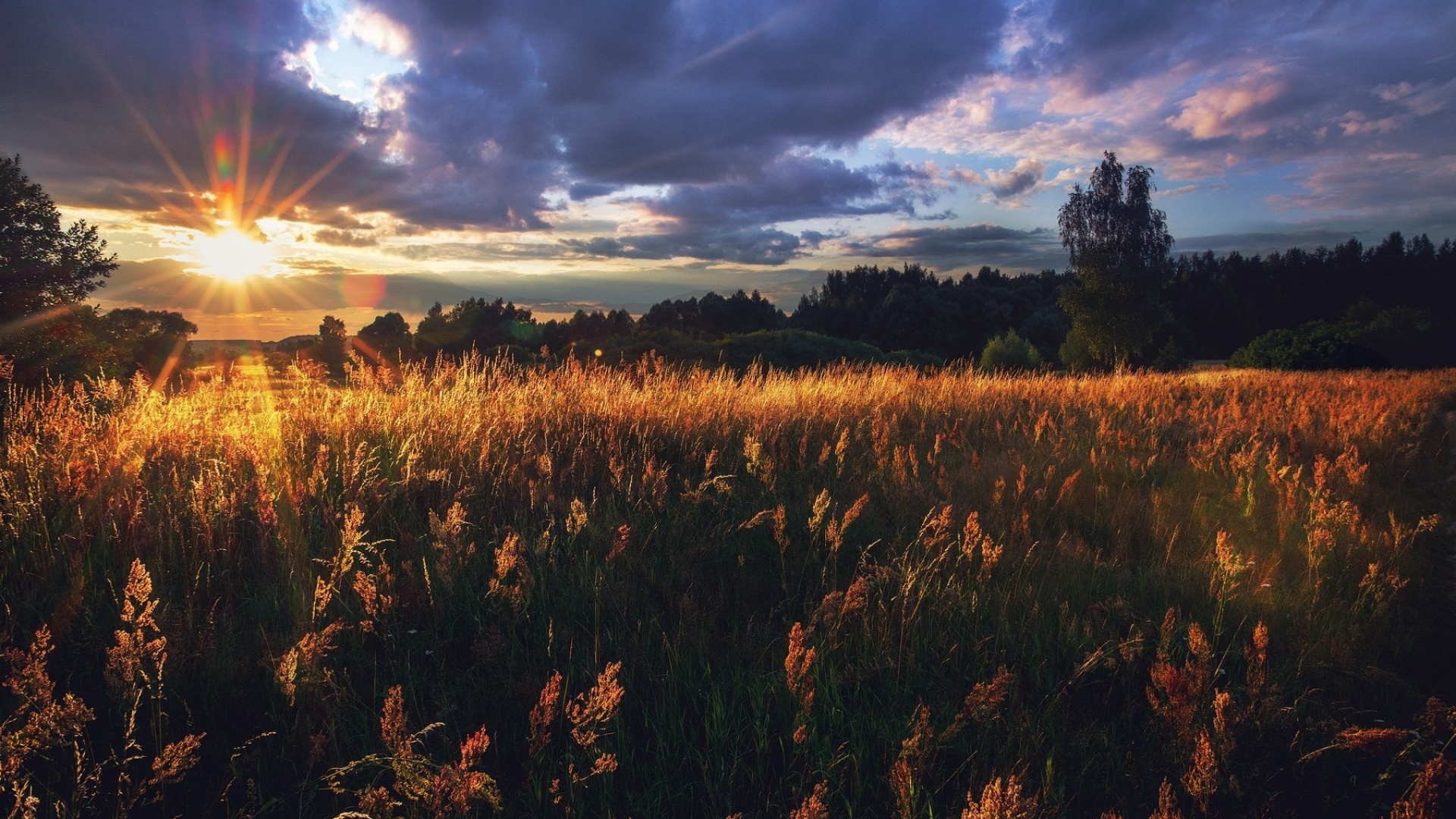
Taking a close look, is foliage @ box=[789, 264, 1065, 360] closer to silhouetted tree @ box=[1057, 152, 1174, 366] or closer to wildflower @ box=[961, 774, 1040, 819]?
silhouetted tree @ box=[1057, 152, 1174, 366]

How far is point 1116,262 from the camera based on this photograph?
1400 inches

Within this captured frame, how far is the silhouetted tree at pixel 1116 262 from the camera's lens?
1379 inches

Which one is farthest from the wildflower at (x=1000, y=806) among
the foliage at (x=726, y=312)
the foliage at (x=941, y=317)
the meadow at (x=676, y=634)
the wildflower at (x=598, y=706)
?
the foliage at (x=941, y=317)

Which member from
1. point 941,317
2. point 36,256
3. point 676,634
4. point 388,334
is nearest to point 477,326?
point 388,334

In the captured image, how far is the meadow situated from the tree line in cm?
326

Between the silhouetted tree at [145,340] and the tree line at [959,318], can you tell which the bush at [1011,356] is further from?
the silhouetted tree at [145,340]

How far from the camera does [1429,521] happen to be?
12.3 ft

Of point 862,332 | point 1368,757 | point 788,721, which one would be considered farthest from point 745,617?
point 862,332

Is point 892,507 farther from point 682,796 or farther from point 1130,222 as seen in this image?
point 1130,222

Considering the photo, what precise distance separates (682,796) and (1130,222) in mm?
41740

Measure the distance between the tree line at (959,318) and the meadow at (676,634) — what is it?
10.7ft

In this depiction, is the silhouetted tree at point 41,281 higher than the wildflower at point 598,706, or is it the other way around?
the silhouetted tree at point 41,281

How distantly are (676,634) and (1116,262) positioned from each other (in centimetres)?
4040

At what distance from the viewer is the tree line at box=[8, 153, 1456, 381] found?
14.9m
